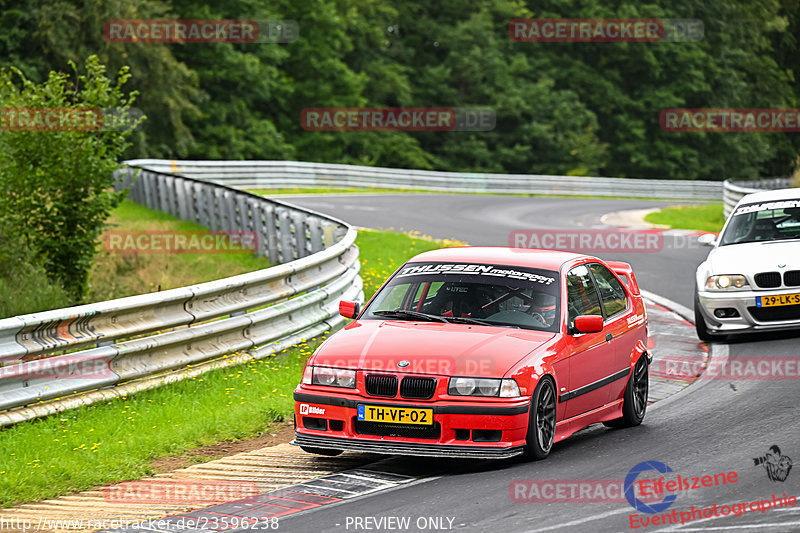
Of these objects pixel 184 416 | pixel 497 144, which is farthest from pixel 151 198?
pixel 497 144

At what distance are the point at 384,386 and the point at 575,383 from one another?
1.58m

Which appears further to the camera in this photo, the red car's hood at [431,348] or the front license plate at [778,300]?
the front license plate at [778,300]

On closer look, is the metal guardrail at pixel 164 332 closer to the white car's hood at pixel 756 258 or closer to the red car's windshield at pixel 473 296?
the red car's windshield at pixel 473 296

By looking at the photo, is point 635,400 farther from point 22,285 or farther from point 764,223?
point 22,285

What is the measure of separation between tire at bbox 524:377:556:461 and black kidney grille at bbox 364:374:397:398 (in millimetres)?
910

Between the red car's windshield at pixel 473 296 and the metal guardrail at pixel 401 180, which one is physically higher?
the red car's windshield at pixel 473 296

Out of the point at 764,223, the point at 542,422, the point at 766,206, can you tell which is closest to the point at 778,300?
the point at 764,223

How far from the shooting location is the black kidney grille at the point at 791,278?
13.0 meters

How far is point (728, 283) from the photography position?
524 inches

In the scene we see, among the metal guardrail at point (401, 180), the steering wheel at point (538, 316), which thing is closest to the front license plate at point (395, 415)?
the steering wheel at point (538, 316)

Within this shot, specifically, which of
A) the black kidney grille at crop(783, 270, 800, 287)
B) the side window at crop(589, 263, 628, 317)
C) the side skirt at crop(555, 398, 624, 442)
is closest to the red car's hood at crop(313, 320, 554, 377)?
the side skirt at crop(555, 398, 624, 442)

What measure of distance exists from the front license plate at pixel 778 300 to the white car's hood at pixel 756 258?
30 centimetres

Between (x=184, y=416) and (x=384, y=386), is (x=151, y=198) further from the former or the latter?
(x=384, y=386)

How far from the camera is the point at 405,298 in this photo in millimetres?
9031
